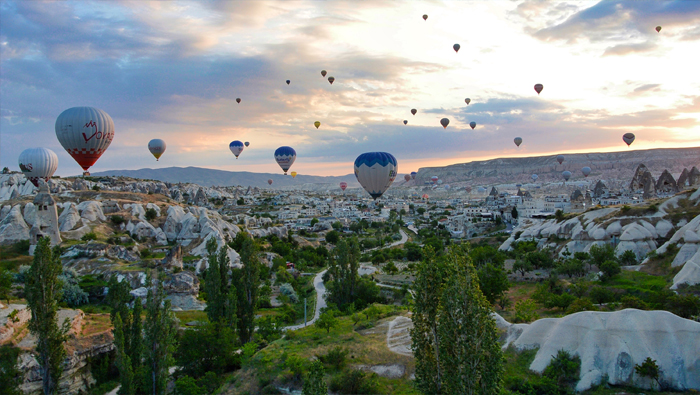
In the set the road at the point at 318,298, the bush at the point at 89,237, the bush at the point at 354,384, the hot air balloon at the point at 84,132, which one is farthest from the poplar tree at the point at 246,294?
the bush at the point at 89,237

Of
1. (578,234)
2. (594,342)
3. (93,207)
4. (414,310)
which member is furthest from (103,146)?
(578,234)

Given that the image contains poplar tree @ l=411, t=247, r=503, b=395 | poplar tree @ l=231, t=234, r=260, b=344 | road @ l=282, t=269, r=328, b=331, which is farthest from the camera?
road @ l=282, t=269, r=328, b=331

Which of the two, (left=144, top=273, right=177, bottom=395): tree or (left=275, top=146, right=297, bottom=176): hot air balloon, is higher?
(left=275, top=146, right=297, bottom=176): hot air balloon

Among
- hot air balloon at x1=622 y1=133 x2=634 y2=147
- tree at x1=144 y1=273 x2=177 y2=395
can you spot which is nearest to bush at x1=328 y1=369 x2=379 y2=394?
tree at x1=144 y1=273 x2=177 y2=395

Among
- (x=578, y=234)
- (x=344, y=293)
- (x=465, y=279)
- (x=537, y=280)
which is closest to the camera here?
(x=465, y=279)

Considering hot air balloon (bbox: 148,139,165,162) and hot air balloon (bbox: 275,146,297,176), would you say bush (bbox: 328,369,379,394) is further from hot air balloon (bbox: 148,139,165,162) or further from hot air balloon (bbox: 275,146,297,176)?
hot air balloon (bbox: 148,139,165,162)

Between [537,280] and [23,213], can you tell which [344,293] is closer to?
[537,280]

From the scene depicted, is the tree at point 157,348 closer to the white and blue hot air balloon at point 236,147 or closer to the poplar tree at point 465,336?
the poplar tree at point 465,336
